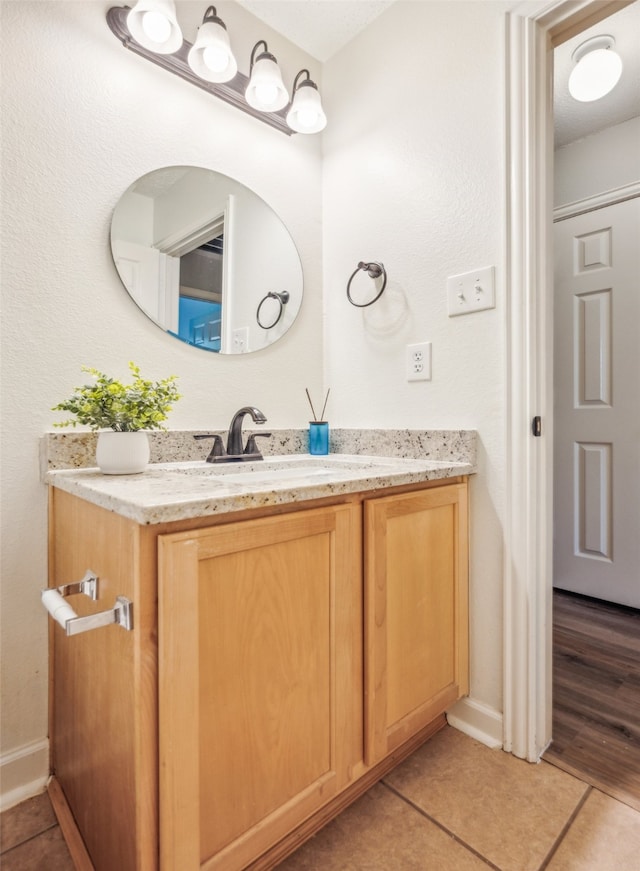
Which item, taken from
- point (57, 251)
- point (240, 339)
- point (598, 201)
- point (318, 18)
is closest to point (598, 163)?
→ point (598, 201)

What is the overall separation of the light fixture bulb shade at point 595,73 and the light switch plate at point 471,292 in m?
1.04

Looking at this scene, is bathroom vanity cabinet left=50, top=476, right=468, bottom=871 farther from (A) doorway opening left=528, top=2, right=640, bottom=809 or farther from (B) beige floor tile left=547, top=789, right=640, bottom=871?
(A) doorway opening left=528, top=2, right=640, bottom=809

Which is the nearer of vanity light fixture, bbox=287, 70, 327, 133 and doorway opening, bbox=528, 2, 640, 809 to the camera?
vanity light fixture, bbox=287, 70, 327, 133

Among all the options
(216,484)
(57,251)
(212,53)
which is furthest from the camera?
(212,53)

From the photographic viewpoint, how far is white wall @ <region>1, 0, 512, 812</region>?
109 cm

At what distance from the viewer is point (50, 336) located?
1121 millimetres

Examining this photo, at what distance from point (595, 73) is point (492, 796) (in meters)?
2.27

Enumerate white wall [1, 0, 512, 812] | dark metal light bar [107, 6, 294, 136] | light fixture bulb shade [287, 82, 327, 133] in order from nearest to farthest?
white wall [1, 0, 512, 812] < dark metal light bar [107, 6, 294, 136] < light fixture bulb shade [287, 82, 327, 133]

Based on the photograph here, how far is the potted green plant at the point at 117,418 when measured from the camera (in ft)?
3.38

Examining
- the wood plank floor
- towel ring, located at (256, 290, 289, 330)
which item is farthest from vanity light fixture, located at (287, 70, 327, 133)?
the wood plank floor

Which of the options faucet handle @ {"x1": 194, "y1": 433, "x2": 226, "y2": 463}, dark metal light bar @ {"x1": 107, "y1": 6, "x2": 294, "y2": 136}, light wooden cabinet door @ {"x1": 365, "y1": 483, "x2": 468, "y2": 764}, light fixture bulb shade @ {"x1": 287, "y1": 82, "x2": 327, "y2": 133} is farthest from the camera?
light fixture bulb shade @ {"x1": 287, "y1": 82, "x2": 327, "y2": 133}

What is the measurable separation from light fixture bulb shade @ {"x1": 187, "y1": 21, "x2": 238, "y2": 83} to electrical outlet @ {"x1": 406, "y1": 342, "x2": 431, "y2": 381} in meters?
0.96

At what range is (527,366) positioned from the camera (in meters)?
1.16

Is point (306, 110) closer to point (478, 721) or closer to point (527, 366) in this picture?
point (527, 366)
